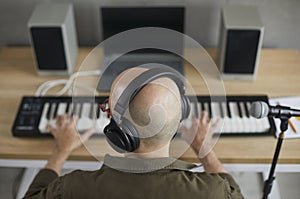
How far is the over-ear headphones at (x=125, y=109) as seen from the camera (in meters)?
0.96

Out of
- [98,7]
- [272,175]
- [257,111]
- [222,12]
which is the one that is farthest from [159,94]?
[98,7]

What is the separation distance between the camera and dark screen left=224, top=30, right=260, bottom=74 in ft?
5.42

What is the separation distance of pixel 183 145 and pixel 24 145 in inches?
24.5

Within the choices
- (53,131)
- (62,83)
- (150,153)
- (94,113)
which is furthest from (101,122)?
(150,153)

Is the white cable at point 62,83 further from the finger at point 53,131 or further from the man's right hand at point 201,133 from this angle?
the man's right hand at point 201,133

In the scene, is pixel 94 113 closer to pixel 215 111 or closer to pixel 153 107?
pixel 215 111

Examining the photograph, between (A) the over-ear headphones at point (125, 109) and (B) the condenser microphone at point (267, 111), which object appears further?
(B) the condenser microphone at point (267, 111)

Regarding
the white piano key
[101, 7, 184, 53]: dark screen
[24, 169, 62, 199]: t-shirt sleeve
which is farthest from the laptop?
[24, 169, 62, 199]: t-shirt sleeve

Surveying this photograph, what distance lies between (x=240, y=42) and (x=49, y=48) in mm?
761

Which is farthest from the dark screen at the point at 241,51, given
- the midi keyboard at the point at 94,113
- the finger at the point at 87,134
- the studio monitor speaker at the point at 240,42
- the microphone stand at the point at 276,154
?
the finger at the point at 87,134

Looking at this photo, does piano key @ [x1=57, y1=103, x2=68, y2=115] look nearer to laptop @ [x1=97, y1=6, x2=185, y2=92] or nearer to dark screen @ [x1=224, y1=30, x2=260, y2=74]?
laptop @ [x1=97, y1=6, x2=185, y2=92]

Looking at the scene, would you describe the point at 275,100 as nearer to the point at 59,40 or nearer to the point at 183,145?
the point at 183,145

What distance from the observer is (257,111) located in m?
1.07

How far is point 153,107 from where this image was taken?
3.19 ft
